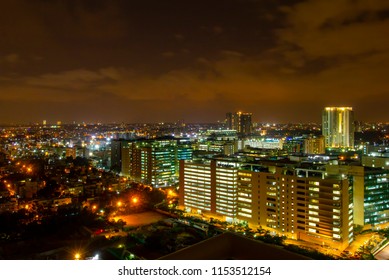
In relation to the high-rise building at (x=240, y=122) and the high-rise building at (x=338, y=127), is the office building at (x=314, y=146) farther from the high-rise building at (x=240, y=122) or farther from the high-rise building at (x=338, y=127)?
the high-rise building at (x=240, y=122)

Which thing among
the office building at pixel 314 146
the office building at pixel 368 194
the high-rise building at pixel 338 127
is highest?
the high-rise building at pixel 338 127

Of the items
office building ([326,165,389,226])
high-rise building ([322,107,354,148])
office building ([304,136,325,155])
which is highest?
high-rise building ([322,107,354,148])

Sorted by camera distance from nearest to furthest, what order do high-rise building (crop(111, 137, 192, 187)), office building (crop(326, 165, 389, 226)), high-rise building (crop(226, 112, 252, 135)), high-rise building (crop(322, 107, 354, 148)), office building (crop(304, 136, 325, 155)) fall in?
office building (crop(326, 165, 389, 226)) < high-rise building (crop(111, 137, 192, 187)) < office building (crop(304, 136, 325, 155)) < high-rise building (crop(322, 107, 354, 148)) < high-rise building (crop(226, 112, 252, 135))

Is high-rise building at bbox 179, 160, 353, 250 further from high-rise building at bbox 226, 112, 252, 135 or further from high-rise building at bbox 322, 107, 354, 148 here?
high-rise building at bbox 226, 112, 252, 135

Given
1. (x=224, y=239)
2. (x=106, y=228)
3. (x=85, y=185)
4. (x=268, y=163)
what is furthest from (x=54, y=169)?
(x=224, y=239)

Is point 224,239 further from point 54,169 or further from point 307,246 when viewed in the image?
point 54,169

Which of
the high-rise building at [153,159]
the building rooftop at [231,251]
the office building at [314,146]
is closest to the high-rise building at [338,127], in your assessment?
the office building at [314,146]

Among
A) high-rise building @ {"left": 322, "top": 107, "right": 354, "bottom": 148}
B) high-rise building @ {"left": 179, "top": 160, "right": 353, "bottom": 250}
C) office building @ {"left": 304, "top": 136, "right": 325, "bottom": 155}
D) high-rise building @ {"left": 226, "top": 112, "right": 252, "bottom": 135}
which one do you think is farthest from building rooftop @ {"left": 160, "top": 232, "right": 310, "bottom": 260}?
high-rise building @ {"left": 226, "top": 112, "right": 252, "bottom": 135}
